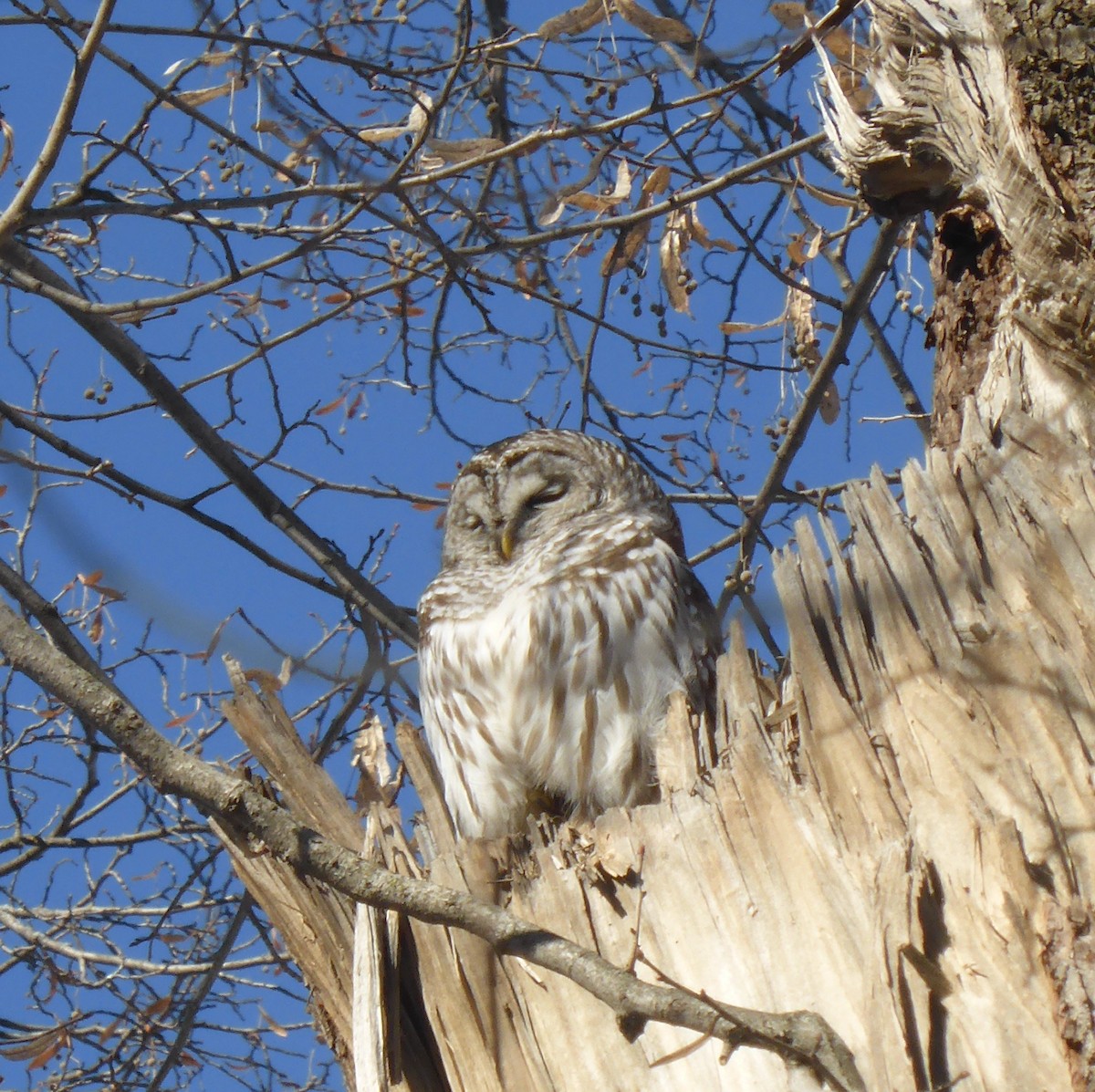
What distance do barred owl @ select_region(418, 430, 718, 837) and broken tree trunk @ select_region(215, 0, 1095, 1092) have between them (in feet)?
2.23

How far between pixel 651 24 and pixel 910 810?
250 cm

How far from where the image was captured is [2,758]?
5172mm

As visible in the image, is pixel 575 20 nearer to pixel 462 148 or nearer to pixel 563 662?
pixel 462 148

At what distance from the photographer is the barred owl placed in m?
3.60

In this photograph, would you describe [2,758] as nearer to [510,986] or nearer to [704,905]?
[510,986]

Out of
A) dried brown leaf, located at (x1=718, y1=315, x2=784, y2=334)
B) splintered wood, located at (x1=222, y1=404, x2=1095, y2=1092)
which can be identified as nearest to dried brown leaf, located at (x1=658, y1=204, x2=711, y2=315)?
dried brown leaf, located at (x1=718, y1=315, x2=784, y2=334)

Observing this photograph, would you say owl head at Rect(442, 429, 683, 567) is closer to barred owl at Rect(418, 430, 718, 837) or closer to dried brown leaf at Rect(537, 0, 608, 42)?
barred owl at Rect(418, 430, 718, 837)

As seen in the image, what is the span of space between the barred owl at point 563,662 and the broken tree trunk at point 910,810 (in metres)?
0.68

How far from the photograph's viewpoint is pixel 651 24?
3930 millimetres

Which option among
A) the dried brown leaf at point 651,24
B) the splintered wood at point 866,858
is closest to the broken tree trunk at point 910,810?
the splintered wood at point 866,858

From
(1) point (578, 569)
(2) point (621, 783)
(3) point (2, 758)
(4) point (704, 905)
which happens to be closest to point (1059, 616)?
(4) point (704, 905)

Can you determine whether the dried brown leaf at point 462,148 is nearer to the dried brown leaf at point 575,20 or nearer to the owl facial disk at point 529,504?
the dried brown leaf at point 575,20

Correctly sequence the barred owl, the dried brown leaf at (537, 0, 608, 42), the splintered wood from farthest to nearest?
the dried brown leaf at (537, 0, 608, 42) < the barred owl < the splintered wood

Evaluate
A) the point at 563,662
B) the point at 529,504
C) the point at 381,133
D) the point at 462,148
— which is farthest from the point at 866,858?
the point at 381,133
